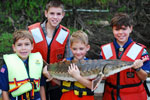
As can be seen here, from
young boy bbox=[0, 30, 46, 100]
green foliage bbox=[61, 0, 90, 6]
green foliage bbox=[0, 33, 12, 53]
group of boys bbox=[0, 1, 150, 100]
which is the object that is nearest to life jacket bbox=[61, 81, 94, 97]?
group of boys bbox=[0, 1, 150, 100]

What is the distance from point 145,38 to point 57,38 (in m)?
3.69

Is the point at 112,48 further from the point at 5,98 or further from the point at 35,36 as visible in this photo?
the point at 5,98

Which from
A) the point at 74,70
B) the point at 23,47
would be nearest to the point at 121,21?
the point at 74,70

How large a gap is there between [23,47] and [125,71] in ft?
4.32

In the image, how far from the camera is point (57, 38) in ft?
10.4

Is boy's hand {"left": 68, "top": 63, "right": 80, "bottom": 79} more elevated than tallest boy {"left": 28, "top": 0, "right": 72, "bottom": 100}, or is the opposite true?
tallest boy {"left": 28, "top": 0, "right": 72, "bottom": 100}

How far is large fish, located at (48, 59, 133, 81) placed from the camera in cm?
245

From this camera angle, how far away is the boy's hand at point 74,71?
250 cm

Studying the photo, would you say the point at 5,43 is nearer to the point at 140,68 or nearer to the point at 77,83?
the point at 77,83

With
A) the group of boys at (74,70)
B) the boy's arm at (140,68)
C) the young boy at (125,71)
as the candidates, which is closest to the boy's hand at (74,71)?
the group of boys at (74,70)

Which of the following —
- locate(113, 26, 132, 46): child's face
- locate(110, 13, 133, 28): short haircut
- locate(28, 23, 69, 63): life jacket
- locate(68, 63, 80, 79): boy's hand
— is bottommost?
locate(68, 63, 80, 79): boy's hand

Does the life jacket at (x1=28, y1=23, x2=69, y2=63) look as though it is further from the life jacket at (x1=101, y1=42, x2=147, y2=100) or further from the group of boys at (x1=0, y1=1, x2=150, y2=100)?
the life jacket at (x1=101, y1=42, x2=147, y2=100)

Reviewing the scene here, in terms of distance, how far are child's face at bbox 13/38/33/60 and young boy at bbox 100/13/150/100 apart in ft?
3.45

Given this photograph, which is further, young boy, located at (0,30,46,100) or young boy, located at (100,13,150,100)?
young boy, located at (100,13,150,100)
